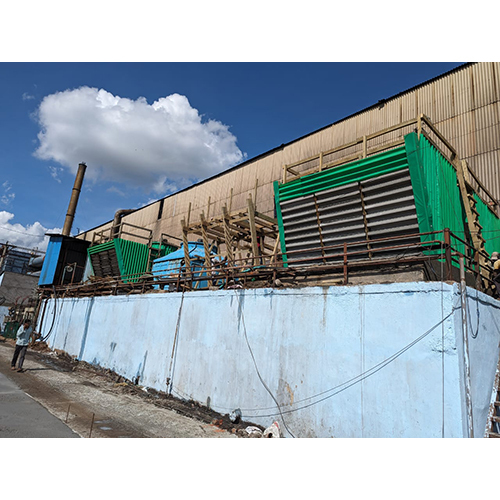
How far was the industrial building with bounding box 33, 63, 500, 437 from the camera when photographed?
570cm

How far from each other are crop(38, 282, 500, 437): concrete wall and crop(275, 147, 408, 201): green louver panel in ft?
9.11

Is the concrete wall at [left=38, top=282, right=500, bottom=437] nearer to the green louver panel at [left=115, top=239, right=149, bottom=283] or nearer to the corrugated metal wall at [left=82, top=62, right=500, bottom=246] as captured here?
the corrugated metal wall at [left=82, top=62, right=500, bottom=246]

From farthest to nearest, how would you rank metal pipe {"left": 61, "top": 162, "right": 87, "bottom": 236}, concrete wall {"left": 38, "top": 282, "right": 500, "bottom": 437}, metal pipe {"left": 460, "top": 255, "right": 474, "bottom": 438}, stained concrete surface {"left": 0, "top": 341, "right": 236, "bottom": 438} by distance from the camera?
metal pipe {"left": 61, "top": 162, "right": 87, "bottom": 236}, stained concrete surface {"left": 0, "top": 341, "right": 236, "bottom": 438}, concrete wall {"left": 38, "top": 282, "right": 500, "bottom": 437}, metal pipe {"left": 460, "top": 255, "right": 474, "bottom": 438}

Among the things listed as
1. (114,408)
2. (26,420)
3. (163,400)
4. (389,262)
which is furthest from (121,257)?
(389,262)

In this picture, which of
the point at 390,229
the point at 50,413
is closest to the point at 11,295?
the point at 50,413

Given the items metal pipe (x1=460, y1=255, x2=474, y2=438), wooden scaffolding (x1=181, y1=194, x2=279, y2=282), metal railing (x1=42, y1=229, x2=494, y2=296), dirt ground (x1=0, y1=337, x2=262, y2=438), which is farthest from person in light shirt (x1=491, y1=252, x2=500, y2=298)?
dirt ground (x1=0, y1=337, x2=262, y2=438)

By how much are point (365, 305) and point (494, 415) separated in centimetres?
309

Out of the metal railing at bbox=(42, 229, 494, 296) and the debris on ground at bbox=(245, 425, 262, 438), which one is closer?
the metal railing at bbox=(42, 229, 494, 296)

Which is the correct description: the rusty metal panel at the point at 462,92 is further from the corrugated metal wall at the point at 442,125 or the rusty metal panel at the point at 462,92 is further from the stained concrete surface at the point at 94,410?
the stained concrete surface at the point at 94,410

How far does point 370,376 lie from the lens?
614 centimetres

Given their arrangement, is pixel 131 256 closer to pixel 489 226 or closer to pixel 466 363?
pixel 489 226

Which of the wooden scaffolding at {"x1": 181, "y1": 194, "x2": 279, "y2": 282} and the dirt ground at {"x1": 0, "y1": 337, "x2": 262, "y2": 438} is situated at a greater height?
the wooden scaffolding at {"x1": 181, "y1": 194, "x2": 279, "y2": 282}

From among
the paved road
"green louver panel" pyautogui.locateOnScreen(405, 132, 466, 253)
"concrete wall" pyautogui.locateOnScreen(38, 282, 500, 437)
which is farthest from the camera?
"green louver panel" pyautogui.locateOnScreen(405, 132, 466, 253)

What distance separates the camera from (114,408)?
8.54 meters
